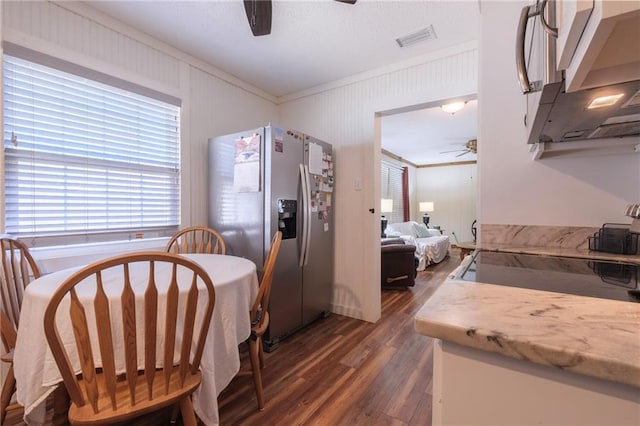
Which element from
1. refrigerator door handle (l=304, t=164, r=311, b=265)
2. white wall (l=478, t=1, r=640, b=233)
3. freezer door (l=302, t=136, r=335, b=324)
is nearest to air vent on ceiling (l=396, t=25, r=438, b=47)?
white wall (l=478, t=1, r=640, b=233)

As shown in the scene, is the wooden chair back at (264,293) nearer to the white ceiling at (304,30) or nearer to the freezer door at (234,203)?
the freezer door at (234,203)

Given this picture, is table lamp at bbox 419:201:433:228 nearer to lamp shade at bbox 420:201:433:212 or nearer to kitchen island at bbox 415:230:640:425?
lamp shade at bbox 420:201:433:212

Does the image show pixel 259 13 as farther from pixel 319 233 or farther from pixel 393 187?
pixel 393 187

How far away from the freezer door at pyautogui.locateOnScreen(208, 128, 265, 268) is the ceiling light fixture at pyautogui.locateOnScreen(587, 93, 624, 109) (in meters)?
1.83

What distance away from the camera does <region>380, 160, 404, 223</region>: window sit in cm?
622

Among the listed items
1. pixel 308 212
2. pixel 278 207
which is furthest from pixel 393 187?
pixel 278 207

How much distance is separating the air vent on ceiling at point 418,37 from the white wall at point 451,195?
578cm

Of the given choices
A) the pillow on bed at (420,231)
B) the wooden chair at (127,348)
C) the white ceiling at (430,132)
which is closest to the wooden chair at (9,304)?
the wooden chair at (127,348)

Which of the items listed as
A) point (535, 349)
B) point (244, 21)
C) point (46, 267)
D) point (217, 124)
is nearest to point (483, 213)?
point (535, 349)

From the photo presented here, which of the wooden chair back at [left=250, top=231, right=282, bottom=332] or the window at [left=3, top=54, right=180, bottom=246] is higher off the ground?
the window at [left=3, top=54, right=180, bottom=246]

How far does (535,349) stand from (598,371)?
68 millimetres

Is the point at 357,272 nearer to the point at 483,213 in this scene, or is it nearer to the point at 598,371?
the point at 483,213

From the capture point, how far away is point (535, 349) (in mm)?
415

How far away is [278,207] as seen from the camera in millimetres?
2207
